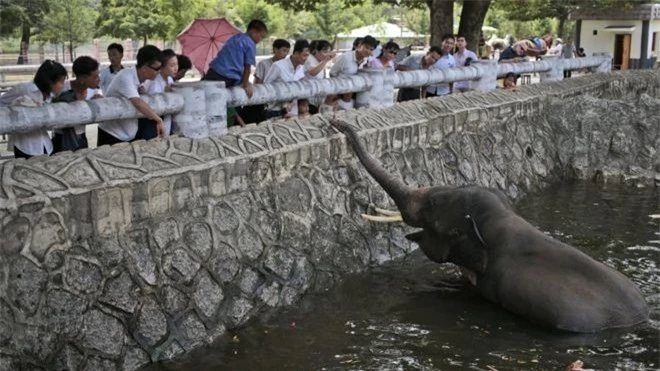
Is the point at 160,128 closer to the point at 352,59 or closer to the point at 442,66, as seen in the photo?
the point at 352,59

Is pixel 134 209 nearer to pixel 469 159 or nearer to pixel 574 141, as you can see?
pixel 469 159

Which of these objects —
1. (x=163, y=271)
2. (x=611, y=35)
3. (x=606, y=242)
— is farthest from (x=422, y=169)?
(x=611, y=35)

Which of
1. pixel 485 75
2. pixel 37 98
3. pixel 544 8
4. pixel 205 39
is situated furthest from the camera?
pixel 544 8

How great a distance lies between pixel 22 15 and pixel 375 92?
61.5 ft

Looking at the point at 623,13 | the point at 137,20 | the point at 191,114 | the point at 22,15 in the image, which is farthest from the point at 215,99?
the point at 623,13

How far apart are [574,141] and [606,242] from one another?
15.1ft

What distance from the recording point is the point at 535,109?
14.2 metres

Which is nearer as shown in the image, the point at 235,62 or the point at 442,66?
the point at 235,62

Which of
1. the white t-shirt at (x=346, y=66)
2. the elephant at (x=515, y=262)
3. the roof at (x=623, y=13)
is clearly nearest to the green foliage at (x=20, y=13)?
the white t-shirt at (x=346, y=66)

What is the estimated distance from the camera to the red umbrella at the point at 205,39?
467 inches

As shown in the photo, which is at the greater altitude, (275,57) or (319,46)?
(319,46)

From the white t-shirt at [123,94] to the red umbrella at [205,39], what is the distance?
4.46 meters

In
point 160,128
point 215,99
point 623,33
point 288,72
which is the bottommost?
point 160,128

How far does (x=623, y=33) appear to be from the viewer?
33.3 m
